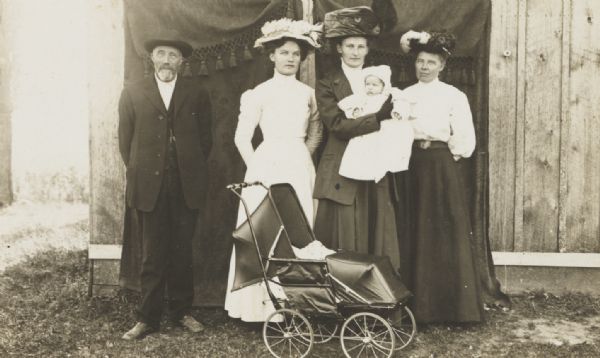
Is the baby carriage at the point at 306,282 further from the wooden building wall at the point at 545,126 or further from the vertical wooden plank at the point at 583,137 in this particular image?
the vertical wooden plank at the point at 583,137

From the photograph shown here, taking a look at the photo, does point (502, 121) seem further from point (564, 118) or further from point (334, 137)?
point (334, 137)

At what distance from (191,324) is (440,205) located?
2.01 metres

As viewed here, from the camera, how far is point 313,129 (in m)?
4.75

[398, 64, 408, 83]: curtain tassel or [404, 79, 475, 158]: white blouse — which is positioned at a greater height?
[398, 64, 408, 83]: curtain tassel

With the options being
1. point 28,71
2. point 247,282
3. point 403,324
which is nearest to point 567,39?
point 403,324

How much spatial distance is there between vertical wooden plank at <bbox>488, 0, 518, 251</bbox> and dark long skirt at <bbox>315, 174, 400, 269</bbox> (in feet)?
4.52

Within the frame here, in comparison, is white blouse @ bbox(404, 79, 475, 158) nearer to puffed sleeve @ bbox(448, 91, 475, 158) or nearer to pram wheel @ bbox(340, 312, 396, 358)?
puffed sleeve @ bbox(448, 91, 475, 158)

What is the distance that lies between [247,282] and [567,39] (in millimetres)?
3317

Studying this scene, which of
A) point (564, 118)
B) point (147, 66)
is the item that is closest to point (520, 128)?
point (564, 118)

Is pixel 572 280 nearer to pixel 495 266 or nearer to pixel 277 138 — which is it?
pixel 495 266

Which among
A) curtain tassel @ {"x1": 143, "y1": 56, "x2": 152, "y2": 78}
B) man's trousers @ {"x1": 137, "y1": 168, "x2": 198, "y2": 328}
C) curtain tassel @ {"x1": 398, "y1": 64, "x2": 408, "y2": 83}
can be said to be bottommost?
man's trousers @ {"x1": 137, "y1": 168, "x2": 198, "y2": 328}

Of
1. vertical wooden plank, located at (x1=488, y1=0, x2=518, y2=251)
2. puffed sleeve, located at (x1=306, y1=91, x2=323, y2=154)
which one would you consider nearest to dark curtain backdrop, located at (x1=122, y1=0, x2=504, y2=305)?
vertical wooden plank, located at (x1=488, y1=0, x2=518, y2=251)

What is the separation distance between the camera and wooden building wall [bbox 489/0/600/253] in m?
5.29

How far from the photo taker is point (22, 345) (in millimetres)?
4332
